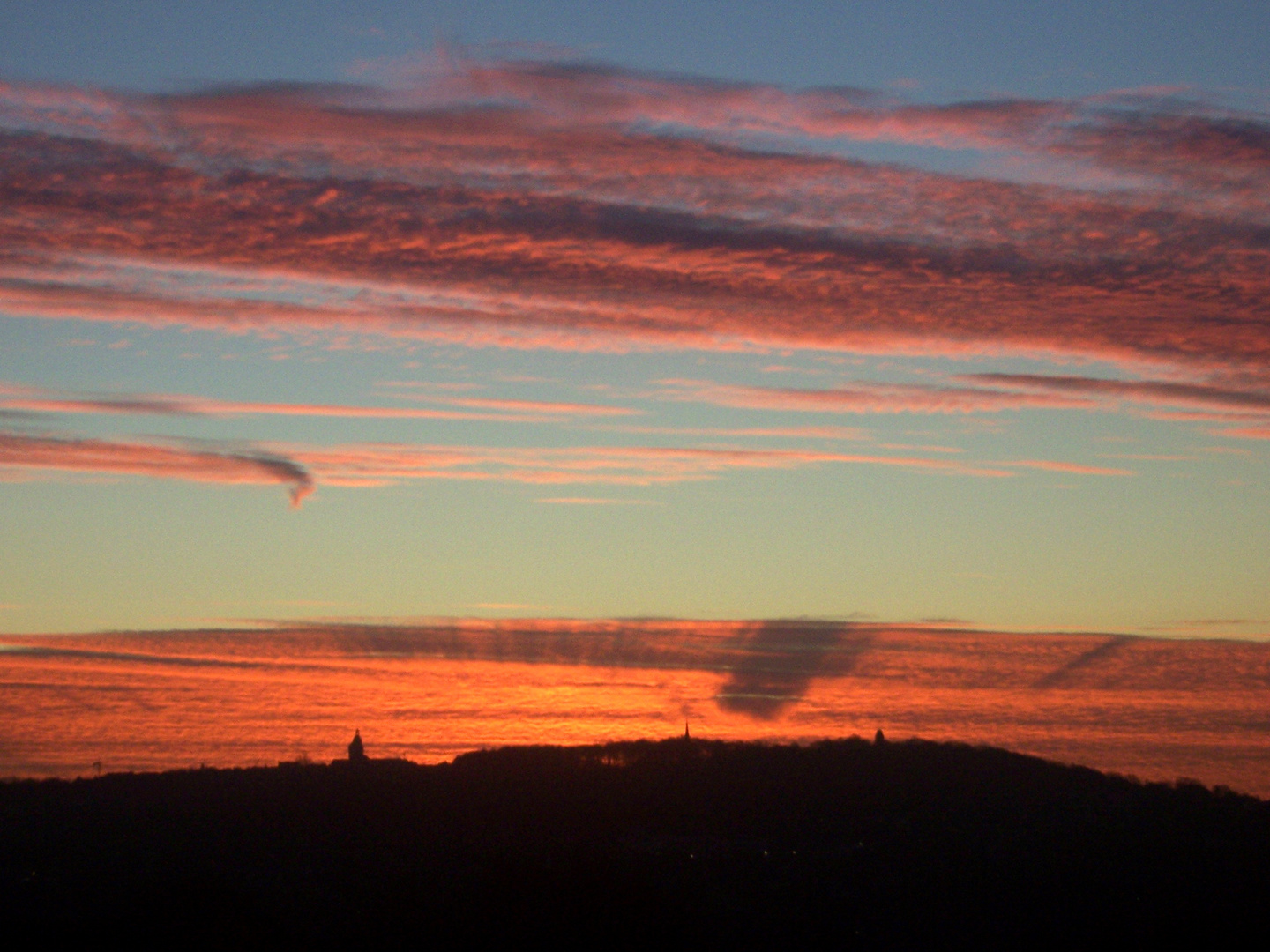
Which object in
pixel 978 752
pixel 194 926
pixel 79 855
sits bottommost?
pixel 194 926

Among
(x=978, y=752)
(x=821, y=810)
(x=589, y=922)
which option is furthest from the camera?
(x=978, y=752)

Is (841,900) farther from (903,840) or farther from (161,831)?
(161,831)

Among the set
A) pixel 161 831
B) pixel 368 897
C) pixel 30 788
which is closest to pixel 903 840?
pixel 368 897

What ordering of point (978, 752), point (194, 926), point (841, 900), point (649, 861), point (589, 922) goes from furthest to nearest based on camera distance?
point (978, 752)
point (649, 861)
point (841, 900)
point (589, 922)
point (194, 926)

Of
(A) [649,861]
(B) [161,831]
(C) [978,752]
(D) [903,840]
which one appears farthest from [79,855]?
(C) [978,752]

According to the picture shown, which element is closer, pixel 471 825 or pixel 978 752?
pixel 471 825

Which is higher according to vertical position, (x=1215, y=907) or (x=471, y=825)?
(x=471, y=825)

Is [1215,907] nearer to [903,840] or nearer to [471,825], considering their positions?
[903,840]
